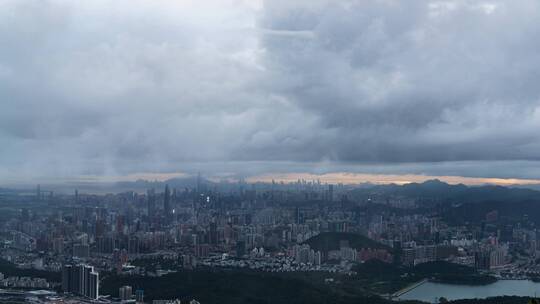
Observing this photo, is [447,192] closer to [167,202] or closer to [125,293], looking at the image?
[167,202]

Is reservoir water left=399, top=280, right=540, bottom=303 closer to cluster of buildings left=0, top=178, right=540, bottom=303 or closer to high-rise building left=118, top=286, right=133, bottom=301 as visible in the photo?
cluster of buildings left=0, top=178, right=540, bottom=303

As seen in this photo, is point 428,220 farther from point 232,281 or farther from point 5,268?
point 5,268

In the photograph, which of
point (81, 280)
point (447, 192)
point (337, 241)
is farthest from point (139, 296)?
point (447, 192)

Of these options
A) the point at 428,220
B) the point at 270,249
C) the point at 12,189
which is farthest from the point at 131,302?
the point at 428,220

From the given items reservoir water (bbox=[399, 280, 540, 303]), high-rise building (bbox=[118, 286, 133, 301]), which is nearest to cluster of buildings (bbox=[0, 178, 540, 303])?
high-rise building (bbox=[118, 286, 133, 301])

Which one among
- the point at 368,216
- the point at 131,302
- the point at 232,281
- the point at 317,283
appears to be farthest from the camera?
the point at 368,216

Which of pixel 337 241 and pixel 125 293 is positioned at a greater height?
pixel 337 241
